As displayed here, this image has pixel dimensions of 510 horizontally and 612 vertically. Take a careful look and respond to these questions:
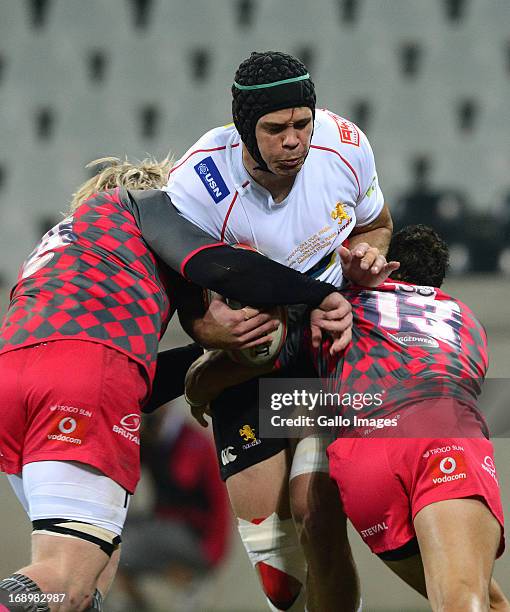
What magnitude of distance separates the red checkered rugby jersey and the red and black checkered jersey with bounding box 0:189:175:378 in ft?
2.02

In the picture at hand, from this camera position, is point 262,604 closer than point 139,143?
Yes

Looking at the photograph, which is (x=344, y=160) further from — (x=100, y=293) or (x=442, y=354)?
(x=100, y=293)

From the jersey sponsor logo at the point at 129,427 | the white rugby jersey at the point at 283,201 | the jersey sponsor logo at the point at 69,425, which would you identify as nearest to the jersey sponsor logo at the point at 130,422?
the jersey sponsor logo at the point at 129,427

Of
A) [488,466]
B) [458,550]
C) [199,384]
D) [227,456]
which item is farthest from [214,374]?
[458,550]

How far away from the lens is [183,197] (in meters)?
3.10

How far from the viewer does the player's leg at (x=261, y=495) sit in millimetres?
3664

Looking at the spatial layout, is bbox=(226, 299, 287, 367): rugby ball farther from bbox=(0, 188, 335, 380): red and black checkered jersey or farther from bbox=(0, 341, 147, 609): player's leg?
bbox=(0, 341, 147, 609): player's leg

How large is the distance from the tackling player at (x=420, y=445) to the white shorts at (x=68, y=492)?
0.70 meters

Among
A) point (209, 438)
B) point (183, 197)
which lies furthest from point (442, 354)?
point (209, 438)

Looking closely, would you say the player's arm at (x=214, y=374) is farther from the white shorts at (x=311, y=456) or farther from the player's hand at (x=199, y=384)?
the white shorts at (x=311, y=456)

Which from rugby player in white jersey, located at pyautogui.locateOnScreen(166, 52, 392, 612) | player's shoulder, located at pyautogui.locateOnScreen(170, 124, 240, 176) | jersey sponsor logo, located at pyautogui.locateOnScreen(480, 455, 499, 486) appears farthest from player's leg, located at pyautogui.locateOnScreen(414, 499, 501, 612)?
player's shoulder, located at pyautogui.locateOnScreen(170, 124, 240, 176)

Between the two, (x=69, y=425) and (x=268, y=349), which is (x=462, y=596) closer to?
(x=268, y=349)

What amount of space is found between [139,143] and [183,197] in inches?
619

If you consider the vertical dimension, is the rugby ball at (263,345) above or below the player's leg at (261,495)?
above
